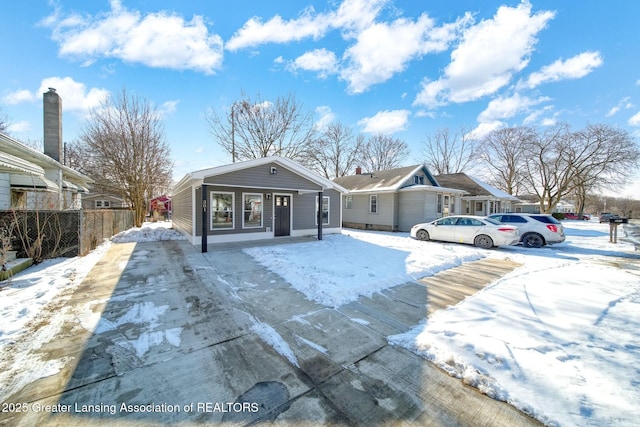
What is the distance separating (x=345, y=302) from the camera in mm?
4695

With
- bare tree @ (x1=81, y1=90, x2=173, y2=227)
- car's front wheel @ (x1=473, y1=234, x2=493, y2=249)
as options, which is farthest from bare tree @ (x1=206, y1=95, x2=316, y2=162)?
car's front wheel @ (x1=473, y1=234, x2=493, y2=249)

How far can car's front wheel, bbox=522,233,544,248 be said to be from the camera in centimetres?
1094

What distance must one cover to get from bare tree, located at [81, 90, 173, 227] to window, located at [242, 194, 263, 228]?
11.2 metres

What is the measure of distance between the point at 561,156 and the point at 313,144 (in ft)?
94.3

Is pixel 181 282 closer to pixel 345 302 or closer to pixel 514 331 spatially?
pixel 345 302

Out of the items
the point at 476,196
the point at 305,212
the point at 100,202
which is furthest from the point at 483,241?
the point at 100,202

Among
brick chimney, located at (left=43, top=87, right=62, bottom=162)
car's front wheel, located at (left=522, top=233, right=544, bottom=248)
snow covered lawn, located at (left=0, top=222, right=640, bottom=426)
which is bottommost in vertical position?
snow covered lawn, located at (left=0, top=222, right=640, bottom=426)

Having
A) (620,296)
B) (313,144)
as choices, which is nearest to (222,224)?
(620,296)

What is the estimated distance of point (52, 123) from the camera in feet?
39.3

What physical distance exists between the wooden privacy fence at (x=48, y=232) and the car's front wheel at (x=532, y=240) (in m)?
16.7

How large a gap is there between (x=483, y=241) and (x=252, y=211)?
998cm

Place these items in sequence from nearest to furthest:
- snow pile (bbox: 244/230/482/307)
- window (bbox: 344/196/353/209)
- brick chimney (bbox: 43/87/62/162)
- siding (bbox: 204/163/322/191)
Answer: snow pile (bbox: 244/230/482/307) < siding (bbox: 204/163/322/191) < brick chimney (bbox: 43/87/62/162) < window (bbox: 344/196/353/209)

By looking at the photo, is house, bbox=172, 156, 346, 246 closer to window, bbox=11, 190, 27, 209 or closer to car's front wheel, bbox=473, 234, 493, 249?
window, bbox=11, 190, 27, 209

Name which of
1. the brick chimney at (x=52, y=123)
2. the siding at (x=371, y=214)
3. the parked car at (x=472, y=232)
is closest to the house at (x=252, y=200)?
the parked car at (x=472, y=232)
